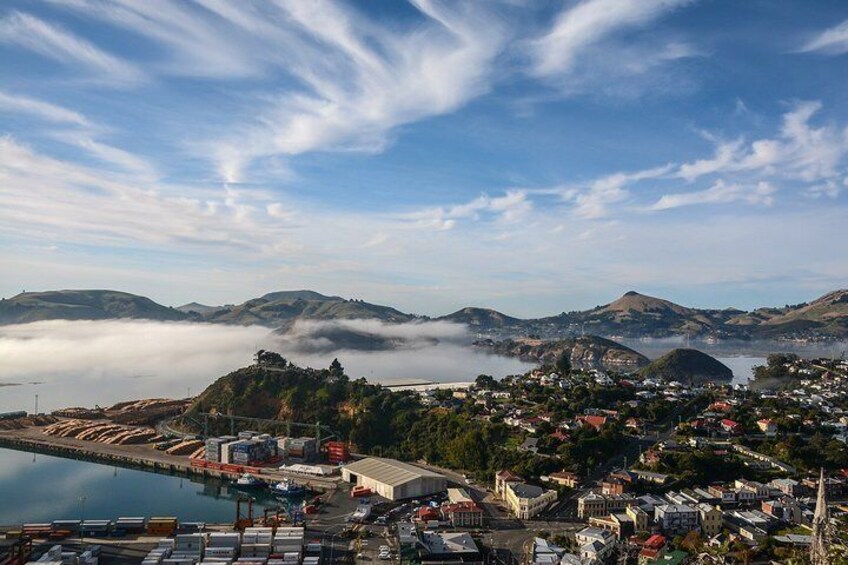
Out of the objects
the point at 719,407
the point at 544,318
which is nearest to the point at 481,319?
the point at 544,318

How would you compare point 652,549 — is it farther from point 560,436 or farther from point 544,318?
point 544,318

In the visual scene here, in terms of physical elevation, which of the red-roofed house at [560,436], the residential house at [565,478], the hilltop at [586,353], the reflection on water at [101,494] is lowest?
the reflection on water at [101,494]

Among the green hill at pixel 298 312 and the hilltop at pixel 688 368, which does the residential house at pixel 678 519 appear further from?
the green hill at pixel 298 312

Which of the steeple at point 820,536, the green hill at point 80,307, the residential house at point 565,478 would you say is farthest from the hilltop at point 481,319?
the steeple at point 820,536

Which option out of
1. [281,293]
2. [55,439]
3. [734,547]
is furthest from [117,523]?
[281,293]

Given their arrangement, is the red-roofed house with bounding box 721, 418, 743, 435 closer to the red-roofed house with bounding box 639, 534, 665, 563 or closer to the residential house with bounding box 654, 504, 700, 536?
the residential house with bounding box 654, 504, 700, 536

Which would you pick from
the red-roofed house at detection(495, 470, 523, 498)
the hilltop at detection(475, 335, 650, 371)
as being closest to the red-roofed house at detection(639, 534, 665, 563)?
the red-roofed house at detection(495, 470, 523, 498)

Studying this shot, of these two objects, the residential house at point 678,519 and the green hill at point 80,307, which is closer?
the residential house at point 678,519
